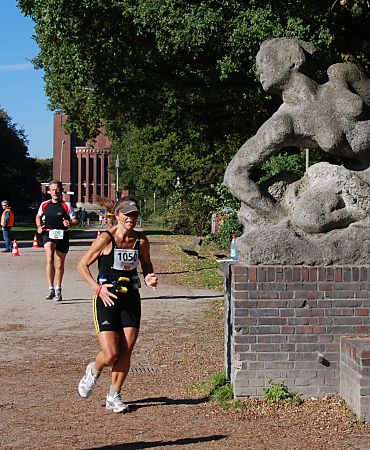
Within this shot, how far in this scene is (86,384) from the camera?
22.9 feet

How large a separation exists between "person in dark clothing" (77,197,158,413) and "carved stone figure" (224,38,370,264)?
38.7 inches

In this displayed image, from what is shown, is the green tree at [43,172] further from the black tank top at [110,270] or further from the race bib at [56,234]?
the black tank top at [110,270]

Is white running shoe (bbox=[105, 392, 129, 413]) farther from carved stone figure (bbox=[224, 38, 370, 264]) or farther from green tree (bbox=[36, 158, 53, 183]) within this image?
green tree (bbox=[36, 158, 53, 183])

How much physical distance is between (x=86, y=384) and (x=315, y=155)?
1566 cm

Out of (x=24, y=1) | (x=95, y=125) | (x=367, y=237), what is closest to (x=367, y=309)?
(x=367, y=237)

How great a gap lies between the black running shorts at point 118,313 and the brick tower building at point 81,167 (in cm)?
10411

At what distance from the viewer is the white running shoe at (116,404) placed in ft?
22.3

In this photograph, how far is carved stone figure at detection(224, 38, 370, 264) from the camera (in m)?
7.07

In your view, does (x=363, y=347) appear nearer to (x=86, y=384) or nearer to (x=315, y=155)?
(x=86, y=384)

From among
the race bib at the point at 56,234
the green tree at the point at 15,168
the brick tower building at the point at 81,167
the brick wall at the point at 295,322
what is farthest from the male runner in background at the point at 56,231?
the brick tower building at the point at 81,167

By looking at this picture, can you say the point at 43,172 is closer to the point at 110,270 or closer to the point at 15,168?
the point at 15,168

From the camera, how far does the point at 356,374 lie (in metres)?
6.37

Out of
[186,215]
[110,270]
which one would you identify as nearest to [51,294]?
[110,270]

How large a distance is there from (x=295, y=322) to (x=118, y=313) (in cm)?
148
